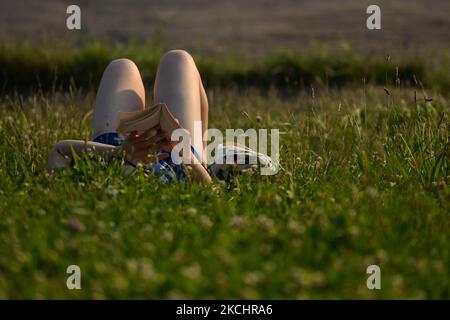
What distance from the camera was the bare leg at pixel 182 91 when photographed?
4.98 meters

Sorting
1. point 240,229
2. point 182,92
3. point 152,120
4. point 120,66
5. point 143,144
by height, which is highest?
point 120,66

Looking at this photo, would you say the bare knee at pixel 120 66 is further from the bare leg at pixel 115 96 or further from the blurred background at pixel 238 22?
the blurred background at pixel 238 22

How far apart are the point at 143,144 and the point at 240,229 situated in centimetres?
127

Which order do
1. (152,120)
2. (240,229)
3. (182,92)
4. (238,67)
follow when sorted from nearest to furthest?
(240,229) < (152,120) < (182,92) < (238,67)

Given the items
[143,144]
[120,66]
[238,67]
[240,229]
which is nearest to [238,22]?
[238,67]

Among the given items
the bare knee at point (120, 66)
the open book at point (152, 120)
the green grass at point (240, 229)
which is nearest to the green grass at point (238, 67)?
the bare knee at point (120, 66)

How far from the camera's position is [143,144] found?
4770 millimetres

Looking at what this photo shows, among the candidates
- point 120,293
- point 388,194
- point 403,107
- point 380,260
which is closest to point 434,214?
point 388,194

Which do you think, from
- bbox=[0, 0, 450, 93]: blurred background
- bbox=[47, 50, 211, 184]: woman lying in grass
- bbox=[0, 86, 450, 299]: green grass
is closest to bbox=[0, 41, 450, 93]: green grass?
bbox=[0, 0, 450, 93]: blurred background

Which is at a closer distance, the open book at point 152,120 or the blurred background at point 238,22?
the open book at point 152,120

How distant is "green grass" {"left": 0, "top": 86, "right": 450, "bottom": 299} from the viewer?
3.25 meters

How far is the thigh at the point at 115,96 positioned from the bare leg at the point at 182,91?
0.15 metres

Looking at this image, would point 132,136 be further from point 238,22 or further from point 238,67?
point 238,22
